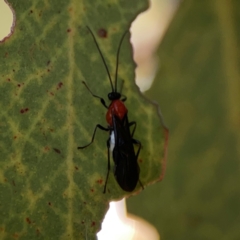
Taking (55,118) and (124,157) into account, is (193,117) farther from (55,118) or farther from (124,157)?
(55,118)

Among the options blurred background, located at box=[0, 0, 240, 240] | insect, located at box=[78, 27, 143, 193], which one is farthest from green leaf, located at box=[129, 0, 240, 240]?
insect, located at box=[78, 27, 143, 193]

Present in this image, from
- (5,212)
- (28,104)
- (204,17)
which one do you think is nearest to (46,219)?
(5,212)

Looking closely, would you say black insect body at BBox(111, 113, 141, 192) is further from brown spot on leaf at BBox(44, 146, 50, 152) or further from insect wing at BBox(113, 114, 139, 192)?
brown spot on leaf at BBox(44, 146, 50, 152)

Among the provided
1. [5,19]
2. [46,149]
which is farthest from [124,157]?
[5,19]

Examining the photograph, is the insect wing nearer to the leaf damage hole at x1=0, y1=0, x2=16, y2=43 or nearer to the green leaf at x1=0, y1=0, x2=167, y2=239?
the green leaf at x1=0, y1=0, x2=167, y2=239

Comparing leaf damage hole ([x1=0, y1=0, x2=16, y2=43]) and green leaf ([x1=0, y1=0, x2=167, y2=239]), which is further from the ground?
leaf damage hole ([x1=0, y1=0, x2=16, y2=43])

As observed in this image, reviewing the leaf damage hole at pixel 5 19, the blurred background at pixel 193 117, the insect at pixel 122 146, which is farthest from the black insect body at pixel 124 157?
the leaf damage hole at pixel 5 19

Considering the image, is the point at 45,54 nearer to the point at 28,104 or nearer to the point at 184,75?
the point at 28,104
